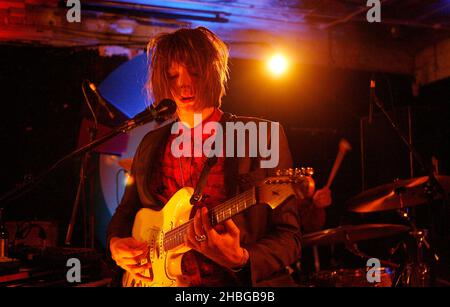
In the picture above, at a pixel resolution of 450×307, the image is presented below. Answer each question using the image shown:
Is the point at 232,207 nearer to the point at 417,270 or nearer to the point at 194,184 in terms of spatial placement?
the point at 194,184

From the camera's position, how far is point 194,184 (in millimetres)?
2307

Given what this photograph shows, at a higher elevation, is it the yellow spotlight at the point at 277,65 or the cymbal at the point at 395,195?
the yellow spotlight at the point at 277,65

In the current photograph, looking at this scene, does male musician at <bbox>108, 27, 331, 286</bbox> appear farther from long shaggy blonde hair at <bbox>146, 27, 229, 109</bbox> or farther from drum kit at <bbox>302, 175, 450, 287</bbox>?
drum kit at <bbox>302, 175, 450, 287</bbox>

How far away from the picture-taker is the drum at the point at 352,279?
3.53m

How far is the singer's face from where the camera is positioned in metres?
2.50

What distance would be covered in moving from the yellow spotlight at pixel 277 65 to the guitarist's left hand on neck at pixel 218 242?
4022mm

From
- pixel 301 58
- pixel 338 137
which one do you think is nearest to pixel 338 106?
pixel 338 137

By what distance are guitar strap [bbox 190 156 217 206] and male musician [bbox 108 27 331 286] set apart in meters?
→ 0.04

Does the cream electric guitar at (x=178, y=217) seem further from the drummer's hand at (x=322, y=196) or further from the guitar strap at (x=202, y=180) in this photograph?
the drummer's hand at (x=322, y=196)

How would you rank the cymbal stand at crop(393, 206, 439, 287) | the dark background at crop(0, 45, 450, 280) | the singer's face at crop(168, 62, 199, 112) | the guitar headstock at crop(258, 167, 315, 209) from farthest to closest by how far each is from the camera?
1. the dark background at crop(0, 45, 450, 280)
2. the cymbal stand at crop(393, 206, 439, 287)
3. the singer's face at crop(168, 62, 199, 112)
4. the guitar headstock at crop(258, 167, 315, 209)

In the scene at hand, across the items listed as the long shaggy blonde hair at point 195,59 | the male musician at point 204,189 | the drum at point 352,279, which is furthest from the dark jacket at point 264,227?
the drum at point 352,279

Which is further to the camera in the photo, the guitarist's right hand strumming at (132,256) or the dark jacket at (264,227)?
the guitarist's right hand strumming at (132,256)

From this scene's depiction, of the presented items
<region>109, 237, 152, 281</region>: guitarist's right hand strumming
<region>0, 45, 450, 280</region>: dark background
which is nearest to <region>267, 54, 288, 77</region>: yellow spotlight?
<region>0, 45, 450, 280</region>: dark background

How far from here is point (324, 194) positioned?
3.69 m
